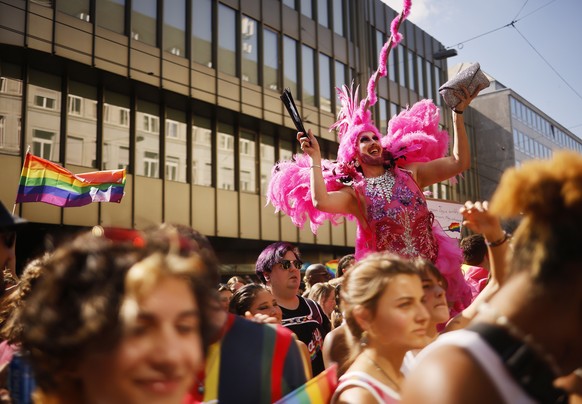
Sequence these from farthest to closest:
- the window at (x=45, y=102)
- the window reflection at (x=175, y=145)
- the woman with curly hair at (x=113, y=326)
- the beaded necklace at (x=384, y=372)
A: the window reflection at (x=175, y=145)
the window at (x=45, y=102)
the beaded necklace at (x=384, y=372)
the woman with curly hair at (x=113, y=326)

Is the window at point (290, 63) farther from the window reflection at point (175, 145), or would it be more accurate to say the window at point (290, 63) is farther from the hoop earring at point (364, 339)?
the hoop earring at point (364, 339)

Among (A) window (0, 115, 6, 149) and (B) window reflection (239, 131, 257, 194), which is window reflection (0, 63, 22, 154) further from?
(B) window reflection (239, 131, 257, 194)

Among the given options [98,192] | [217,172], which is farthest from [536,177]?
[217,172]

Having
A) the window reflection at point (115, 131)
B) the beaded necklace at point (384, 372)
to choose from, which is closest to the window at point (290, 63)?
the window reflection at point (115, 131)

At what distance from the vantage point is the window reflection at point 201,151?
17.2 metres

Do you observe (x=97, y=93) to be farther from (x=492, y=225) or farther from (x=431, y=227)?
(x=492, y=225)

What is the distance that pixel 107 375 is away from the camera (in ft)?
4.31

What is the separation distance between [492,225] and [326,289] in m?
3.75

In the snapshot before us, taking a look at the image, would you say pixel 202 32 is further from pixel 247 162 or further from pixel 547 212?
pixel 547 212

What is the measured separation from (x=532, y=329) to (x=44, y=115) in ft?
47.0

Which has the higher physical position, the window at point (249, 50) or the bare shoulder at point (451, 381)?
the window at point (249, 50)

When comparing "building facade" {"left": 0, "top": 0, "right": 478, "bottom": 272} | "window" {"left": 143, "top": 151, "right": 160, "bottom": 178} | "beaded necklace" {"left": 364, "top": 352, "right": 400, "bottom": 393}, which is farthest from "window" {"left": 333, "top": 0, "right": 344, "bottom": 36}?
"beaded necklace" {"left": 364, "top": 352, "right": 400, "bottom": 393}

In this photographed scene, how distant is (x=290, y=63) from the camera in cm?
1972

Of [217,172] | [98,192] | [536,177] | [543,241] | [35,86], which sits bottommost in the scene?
[543,241]
